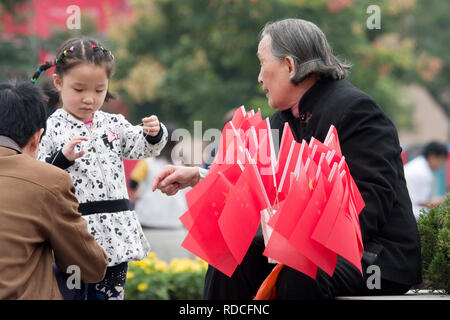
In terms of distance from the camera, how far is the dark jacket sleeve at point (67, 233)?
2.65 meters

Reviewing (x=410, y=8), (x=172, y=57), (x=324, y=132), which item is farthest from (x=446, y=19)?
(x=324, y=132)

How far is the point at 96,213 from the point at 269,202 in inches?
36.4

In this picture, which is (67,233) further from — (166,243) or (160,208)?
(160,208)

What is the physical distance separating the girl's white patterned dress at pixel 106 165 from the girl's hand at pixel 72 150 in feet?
0.25

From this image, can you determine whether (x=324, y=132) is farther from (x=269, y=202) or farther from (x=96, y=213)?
(x=96, y=213)

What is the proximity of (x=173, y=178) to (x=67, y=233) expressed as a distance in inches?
30.6

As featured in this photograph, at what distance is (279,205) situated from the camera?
275cm

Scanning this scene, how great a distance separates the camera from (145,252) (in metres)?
3.55

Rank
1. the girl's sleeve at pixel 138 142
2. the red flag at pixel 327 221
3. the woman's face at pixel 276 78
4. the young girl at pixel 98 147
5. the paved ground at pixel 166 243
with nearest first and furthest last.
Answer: the red flag at pixel 327 221
the young girl at pixel 98 147
the girl's sleeve at pixel 138 142
the woman's face at pixel 276 78
the paved ground at pixel 166 243

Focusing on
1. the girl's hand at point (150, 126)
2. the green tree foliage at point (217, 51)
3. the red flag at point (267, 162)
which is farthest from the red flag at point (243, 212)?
the green tree foliage at point (217, 51)

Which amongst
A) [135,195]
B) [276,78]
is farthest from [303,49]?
[135,195]

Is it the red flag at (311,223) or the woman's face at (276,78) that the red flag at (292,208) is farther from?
the woman's face at (276,78)
